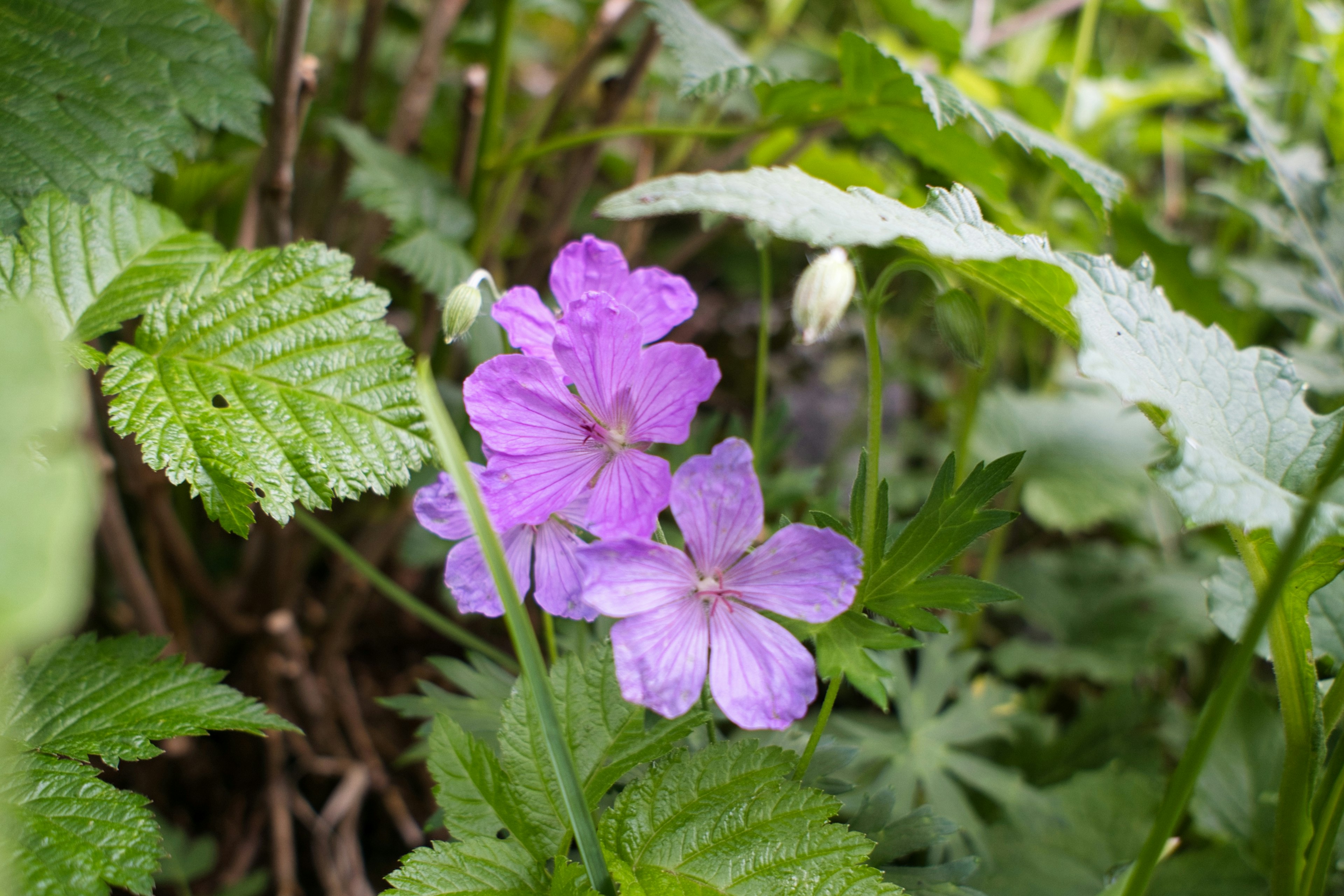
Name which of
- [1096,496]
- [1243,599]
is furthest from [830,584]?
[1096,496]

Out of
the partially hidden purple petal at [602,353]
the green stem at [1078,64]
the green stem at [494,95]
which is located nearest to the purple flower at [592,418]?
the partially hidden purple petal at [602,353]

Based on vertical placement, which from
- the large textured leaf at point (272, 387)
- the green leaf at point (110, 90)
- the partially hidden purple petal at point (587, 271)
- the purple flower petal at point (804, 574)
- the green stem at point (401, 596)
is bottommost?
the green stem at point (401, 596)

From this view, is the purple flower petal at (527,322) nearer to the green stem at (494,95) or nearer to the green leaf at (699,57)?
the green leaf at (699,57)

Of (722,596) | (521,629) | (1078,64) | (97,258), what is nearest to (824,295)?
(722,596)

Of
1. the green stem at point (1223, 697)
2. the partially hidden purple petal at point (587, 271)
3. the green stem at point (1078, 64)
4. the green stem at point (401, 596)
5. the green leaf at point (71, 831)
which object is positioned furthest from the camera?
the green stem at point (1078, 64)

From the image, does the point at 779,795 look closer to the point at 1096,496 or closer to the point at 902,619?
the point at 902,619

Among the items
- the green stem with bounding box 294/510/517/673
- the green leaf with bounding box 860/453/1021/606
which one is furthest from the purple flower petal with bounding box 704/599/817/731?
the green stem with bounding box 294/510/517/673

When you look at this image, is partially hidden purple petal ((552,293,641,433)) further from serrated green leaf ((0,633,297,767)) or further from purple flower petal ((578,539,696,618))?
serrated green leaf ((0,633,297,767))

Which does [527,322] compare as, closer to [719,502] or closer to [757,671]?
[719,502]
